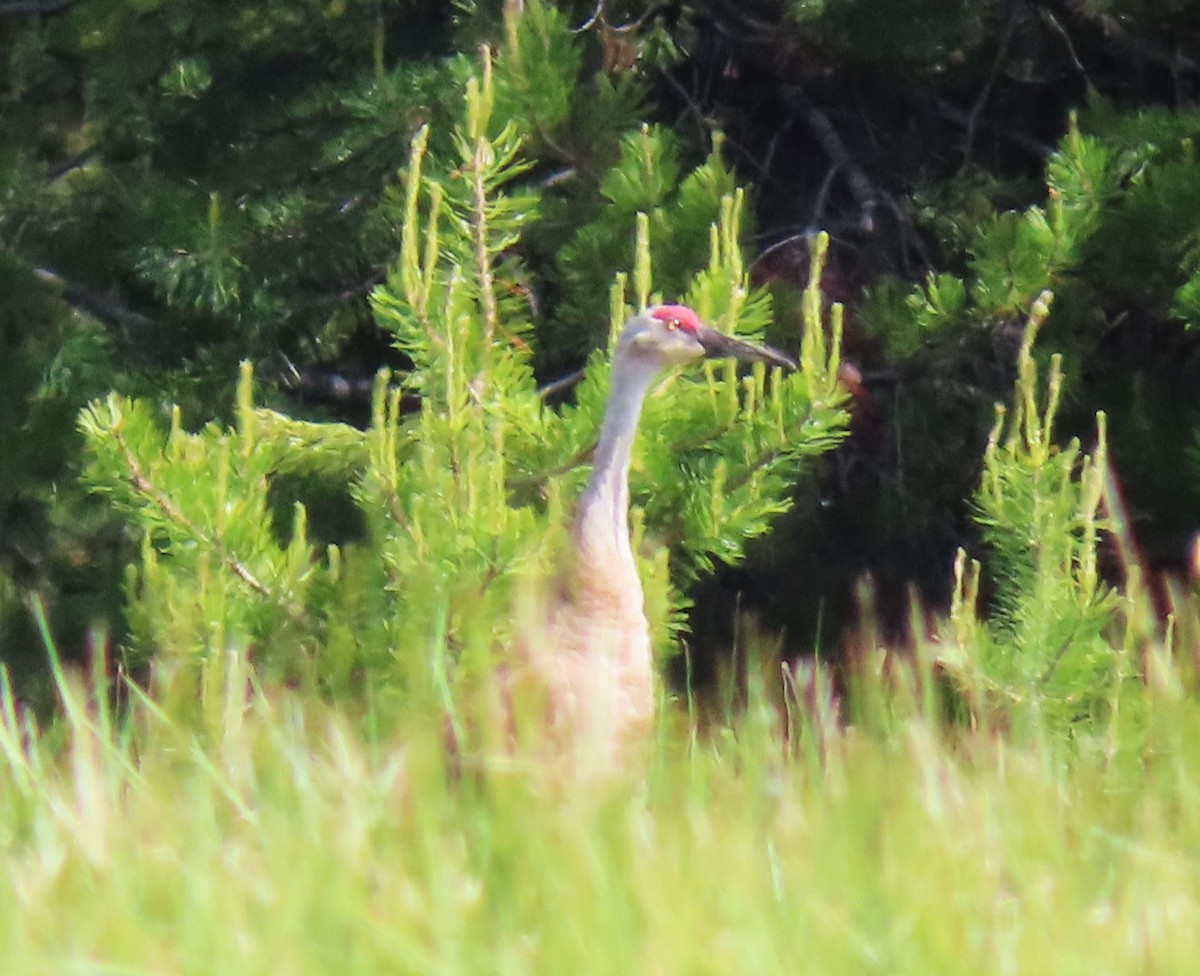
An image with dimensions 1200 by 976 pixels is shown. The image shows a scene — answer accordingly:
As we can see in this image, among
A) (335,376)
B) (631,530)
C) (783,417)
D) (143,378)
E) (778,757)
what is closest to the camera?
(778,757)

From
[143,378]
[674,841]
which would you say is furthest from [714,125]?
[674,841]

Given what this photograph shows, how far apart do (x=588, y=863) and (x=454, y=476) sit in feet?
4.26

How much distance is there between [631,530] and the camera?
4.23 meters

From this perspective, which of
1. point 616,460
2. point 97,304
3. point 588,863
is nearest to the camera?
point 588,863

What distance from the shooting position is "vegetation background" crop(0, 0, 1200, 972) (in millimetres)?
2580

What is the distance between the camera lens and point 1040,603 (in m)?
3.66

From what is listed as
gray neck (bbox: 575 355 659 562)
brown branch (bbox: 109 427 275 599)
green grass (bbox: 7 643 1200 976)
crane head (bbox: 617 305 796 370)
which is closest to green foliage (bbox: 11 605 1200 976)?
green grass (bbox: 7 643 1200 976)

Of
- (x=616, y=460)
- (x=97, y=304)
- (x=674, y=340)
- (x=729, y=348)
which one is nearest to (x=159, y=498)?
(x=616, y=460)

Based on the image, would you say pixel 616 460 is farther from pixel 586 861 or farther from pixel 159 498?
pixel 586 861

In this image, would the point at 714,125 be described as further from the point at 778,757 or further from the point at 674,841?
the point at 674,841

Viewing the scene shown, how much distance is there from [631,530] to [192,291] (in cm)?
208

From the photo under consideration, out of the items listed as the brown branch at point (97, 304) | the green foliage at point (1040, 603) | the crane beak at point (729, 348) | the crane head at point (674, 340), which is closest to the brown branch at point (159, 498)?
the crane head at point (674, 340)

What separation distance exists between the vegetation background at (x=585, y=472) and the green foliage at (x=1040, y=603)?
0.01 m

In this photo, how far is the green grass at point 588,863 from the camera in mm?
2404
